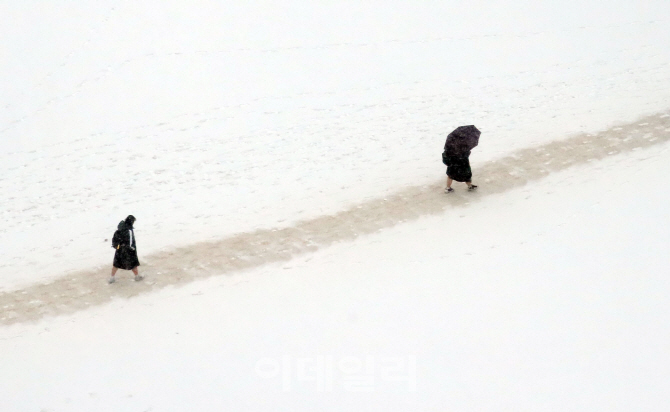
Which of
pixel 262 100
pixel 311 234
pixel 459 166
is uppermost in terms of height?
pixel 262 100

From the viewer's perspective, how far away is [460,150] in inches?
418

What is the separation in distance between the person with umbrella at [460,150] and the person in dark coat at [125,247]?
533cm

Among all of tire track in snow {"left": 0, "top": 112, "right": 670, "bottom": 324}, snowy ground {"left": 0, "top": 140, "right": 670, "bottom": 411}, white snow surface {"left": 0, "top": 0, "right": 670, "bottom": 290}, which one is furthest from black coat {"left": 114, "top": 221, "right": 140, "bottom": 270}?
white snow surface {"left": 0, "top": 0, "right": 670, "bottom": 290}

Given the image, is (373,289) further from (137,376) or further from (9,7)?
(9,7)

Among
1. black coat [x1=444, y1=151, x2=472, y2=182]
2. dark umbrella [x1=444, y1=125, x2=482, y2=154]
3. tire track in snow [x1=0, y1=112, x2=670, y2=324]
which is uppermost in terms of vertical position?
dark umbrella [x1=444, y1=125, x2=482, y2=154]

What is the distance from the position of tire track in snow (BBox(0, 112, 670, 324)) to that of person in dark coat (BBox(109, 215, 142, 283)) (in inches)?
18.3

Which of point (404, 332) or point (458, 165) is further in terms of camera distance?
point (458, 165)

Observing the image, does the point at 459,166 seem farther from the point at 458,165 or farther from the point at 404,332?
the point at 404,332

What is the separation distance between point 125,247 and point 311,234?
312cm

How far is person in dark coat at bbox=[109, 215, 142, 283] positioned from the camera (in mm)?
9359

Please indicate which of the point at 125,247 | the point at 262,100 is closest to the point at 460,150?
the point at 125,247

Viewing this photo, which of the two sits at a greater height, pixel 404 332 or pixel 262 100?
pixel 262 100

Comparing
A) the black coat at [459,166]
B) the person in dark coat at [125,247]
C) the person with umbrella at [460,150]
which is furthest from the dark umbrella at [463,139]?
the person in dark coat at [125,247]

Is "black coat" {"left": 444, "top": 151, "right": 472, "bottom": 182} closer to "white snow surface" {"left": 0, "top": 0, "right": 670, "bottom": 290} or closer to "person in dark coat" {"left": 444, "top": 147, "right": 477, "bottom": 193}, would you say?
"person in dark coat" {"left": 444, "top": 147, "right": 477, "bottom": 193}
